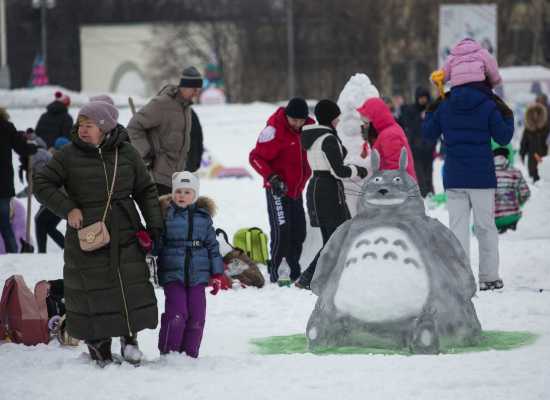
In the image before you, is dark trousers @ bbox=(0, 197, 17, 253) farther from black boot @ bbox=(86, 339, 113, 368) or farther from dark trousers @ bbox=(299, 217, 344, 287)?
black boot @ bbox=(86, 339, 113, 368)

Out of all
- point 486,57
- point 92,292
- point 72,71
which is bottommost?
point 72,71

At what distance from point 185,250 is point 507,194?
7447mm

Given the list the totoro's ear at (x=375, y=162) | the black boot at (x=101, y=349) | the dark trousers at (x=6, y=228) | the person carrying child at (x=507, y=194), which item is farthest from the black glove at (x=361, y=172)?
the dark trousers at (x=6, y=228)

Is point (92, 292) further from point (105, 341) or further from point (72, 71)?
point (72, 71)

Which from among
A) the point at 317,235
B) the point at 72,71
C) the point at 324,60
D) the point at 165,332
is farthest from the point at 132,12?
the point at 165,332

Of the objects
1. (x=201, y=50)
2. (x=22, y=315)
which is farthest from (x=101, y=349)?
(x=201, y=50)

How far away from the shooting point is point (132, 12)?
66.6 m

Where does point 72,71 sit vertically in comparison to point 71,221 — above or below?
below

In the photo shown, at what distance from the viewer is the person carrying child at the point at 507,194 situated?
15.2 meters

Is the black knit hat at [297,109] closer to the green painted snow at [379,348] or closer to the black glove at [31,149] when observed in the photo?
the green painted snow at [379,348]

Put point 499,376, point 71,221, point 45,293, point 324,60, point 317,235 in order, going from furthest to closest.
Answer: point 324,60, point 317,235, point 45,293, point 71,221, point 499,376

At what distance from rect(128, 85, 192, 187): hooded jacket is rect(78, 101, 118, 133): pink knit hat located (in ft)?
11.9

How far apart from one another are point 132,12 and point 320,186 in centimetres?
5593

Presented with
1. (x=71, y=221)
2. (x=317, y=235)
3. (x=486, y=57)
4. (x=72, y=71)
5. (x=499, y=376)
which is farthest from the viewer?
(x=72, y=71)
